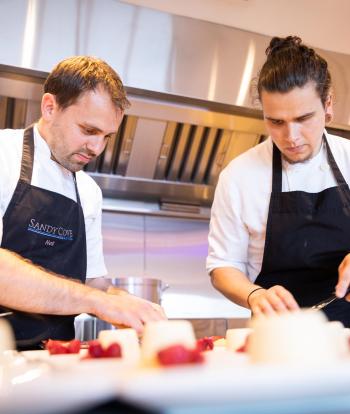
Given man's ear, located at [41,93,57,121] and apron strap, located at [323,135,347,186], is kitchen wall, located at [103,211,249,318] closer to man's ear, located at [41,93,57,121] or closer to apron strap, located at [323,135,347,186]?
man's ear, located at [41,93,57,121]

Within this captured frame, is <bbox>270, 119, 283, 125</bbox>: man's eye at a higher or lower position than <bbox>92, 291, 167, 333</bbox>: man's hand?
higher

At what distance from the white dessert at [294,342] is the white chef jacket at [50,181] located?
3.29 feet

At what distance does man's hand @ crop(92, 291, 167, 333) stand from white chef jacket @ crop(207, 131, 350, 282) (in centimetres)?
42

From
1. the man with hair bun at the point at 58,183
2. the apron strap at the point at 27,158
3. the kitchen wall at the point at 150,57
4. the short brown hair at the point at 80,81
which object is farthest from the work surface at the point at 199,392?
the kitchen wall at the point at 150,57

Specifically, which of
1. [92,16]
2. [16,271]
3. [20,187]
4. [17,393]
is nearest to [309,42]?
[92,16]

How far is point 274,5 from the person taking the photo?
2.97m

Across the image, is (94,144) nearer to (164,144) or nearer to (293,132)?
(293,132)

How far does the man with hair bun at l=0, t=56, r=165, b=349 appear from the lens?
5.23ft

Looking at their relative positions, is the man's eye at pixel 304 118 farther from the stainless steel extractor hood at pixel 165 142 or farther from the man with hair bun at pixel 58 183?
the stainless steel extractor hood at pixel 165 142

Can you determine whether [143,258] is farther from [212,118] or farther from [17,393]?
[17,393]

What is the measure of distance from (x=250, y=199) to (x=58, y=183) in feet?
2.18

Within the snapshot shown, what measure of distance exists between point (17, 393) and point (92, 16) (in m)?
2.30

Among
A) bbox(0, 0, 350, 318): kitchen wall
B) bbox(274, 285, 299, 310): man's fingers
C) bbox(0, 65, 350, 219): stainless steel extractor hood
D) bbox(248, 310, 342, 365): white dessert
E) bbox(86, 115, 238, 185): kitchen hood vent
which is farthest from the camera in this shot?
bbox(86, 115, 238, 185): kitchen hood vent

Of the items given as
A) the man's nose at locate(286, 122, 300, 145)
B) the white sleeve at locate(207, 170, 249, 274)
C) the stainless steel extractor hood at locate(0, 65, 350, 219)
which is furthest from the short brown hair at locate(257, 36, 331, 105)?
the stainless steel extractor hood at locate(0, 65, 350, 219)
